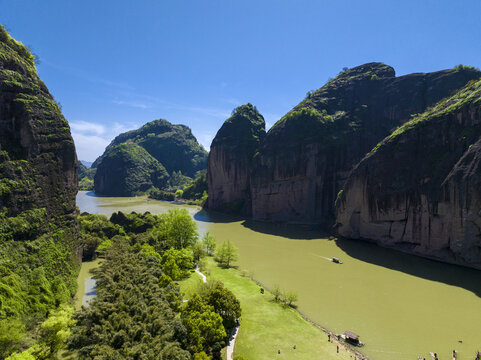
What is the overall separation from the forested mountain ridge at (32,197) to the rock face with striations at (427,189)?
1929 inches

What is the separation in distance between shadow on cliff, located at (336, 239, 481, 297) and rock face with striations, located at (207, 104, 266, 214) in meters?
42.9

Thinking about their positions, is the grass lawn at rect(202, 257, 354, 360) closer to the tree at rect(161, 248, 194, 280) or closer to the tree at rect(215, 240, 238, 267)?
the tree at rect(161, 248, 194, 280)

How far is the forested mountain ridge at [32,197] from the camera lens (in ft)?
69.5

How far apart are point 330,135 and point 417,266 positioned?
1608 inches

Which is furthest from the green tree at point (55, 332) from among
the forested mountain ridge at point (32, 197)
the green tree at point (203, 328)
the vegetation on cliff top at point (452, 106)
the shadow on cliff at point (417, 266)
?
the vegetation on cliff top at point (452, 106)

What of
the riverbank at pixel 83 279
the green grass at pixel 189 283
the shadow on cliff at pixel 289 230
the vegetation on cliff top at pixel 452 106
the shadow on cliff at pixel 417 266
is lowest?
the riverbank at pixel 83 279

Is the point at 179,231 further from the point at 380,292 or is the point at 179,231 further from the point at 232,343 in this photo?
the point at 380,292

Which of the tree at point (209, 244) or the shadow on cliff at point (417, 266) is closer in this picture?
the shadow on cliff at point (417, 266)

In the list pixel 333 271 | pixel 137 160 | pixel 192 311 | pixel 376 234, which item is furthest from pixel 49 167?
pixel 137 160

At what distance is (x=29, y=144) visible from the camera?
28.7 m

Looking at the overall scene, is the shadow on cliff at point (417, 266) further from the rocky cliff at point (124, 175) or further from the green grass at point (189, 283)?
the rocky cliff at point (124, 175)

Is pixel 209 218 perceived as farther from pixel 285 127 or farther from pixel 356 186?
pixel 356 186

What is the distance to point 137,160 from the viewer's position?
187125 millimetres

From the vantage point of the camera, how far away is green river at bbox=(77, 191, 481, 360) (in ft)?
72.5
